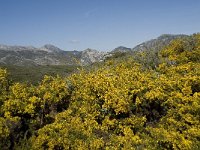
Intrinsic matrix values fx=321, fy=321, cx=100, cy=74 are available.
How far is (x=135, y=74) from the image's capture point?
115 ft

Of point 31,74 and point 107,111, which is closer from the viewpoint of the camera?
point 107,111

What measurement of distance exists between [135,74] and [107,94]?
14.2 ft

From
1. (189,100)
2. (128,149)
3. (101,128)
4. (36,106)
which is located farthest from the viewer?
(36,106)

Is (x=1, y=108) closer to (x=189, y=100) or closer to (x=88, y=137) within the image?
(x=88, y=137)

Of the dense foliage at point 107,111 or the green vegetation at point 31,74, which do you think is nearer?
the dense foliage at point 107,111

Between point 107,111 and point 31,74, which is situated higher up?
point 31,74

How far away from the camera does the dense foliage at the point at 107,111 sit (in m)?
27.9

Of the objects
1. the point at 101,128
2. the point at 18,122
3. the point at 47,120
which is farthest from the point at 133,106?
the point at 18,122

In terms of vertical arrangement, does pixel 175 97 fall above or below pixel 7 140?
above

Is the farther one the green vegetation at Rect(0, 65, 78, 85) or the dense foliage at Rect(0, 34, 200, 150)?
the green vegetation at Rect(0, 65, 78, 85)

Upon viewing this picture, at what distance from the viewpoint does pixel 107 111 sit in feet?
109

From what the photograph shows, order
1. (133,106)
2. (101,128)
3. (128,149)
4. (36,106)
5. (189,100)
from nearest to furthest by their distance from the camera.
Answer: (128,149), (189,100), (101,128), (133,106), (36,106)

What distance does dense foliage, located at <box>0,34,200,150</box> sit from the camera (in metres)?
27.9

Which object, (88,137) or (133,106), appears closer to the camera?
(88,137)
